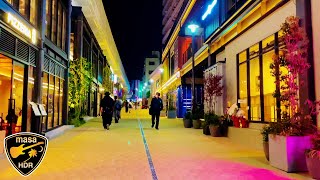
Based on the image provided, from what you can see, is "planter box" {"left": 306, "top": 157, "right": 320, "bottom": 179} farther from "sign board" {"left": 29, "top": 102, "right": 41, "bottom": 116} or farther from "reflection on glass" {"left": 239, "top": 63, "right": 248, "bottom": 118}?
"sign board" {"left": 29, "top": 102, "right": 41, "bottom": 116}

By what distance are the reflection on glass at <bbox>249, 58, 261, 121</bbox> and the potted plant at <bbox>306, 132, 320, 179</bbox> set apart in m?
6.54

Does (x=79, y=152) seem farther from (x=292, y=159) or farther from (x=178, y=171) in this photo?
(x=292, y=159)

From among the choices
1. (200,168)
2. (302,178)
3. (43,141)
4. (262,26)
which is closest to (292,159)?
(302,178)

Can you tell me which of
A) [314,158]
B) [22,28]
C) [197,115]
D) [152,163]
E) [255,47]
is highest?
[22,28]

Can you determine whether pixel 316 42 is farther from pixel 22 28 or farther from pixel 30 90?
pixel 30 90

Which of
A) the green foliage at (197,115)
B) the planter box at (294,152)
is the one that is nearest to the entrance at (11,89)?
the planter box at (294,152)

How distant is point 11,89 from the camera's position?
10.8m

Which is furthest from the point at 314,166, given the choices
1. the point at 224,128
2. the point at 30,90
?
the point at 30,90

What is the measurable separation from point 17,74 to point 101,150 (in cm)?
406

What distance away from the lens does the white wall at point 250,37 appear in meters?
10.9

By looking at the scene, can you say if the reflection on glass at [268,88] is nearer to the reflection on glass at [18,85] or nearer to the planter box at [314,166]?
the planter box at [314,166]

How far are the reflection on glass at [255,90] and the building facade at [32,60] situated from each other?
27.2ft

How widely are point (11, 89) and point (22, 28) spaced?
2005 millimetres

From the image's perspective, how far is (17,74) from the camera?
11531mm
